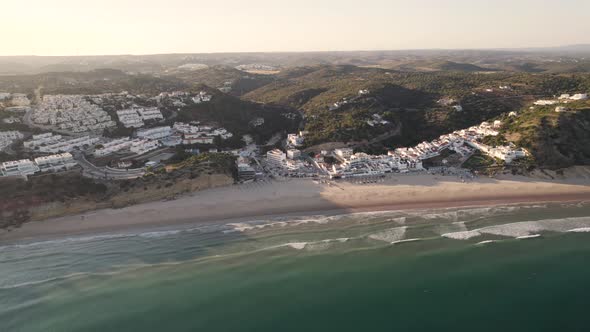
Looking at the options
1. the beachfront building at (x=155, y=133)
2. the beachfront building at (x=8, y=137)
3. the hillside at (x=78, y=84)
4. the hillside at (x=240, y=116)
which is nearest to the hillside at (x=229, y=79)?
the hillside at (x=78, y=84)

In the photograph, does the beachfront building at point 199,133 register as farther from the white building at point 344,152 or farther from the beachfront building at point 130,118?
the white building at point 344,152

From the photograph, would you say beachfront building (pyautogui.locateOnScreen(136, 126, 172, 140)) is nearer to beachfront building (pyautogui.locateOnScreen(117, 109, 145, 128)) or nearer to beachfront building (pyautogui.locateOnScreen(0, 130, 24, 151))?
beachfront building (pyautogui.locateOnScreen(117, 109, 145, 128))

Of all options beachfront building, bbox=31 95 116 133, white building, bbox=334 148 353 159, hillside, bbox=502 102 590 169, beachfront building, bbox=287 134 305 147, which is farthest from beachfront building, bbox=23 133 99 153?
hillside, bbox=502 102 590 169

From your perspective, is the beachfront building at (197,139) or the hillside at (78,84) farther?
the hillside at (78,84)

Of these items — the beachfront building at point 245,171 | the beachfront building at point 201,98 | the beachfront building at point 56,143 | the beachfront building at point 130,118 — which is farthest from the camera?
the beachfront building at point 201,98

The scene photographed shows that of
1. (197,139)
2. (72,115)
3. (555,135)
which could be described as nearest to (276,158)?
(197,139)

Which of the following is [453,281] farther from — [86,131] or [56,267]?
[86,131]
